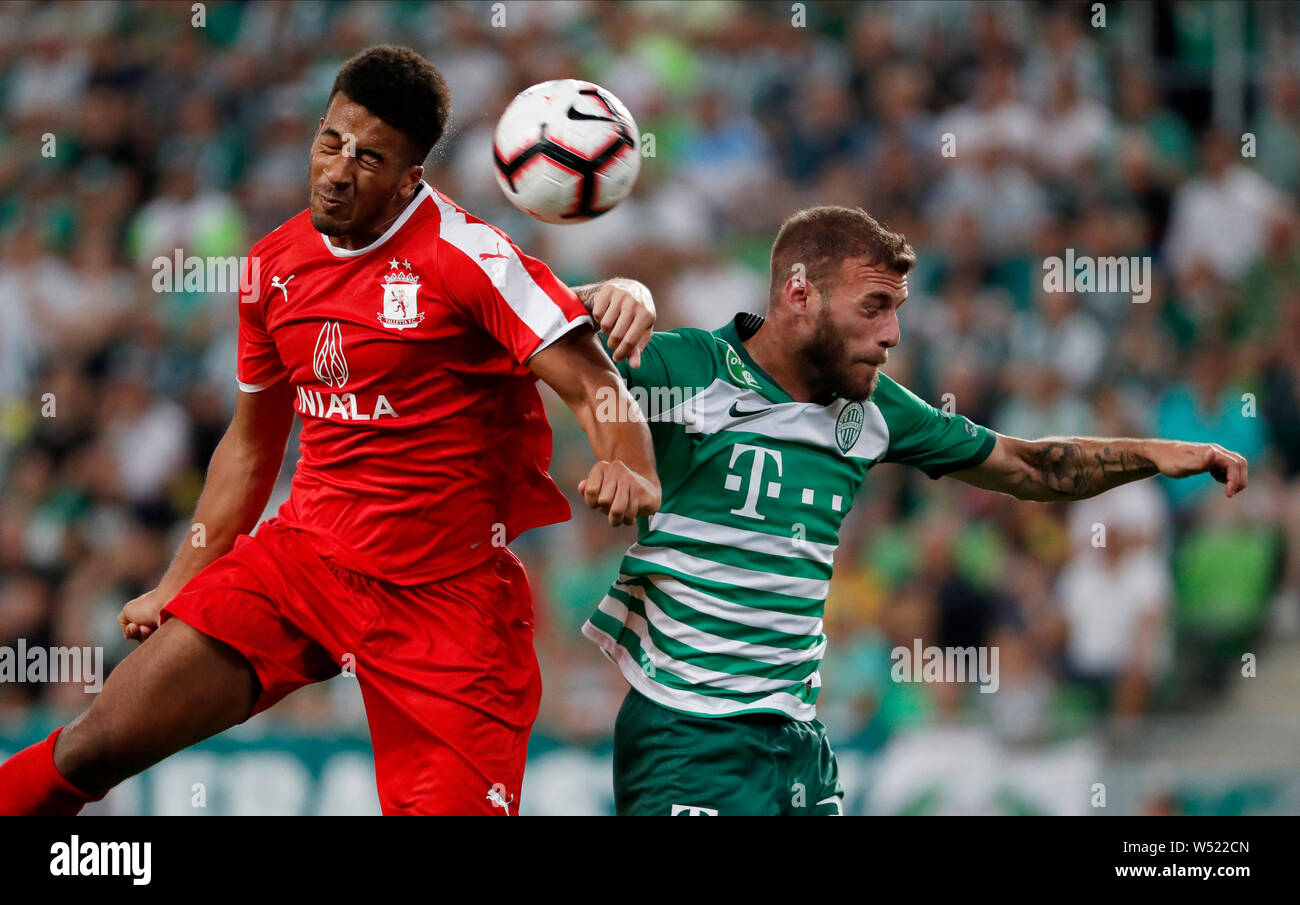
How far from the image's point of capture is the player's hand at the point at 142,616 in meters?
4.18

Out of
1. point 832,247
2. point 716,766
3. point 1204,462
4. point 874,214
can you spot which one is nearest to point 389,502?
point 716,766

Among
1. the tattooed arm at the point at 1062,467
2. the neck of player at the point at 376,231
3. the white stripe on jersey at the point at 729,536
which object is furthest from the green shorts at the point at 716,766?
the neck of player at the point at 376,231

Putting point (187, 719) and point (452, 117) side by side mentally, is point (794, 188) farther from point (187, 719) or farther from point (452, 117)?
point (187, 719)

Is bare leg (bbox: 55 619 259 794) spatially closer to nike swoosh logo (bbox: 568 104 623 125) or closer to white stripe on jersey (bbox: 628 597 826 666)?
white stripe on jersey (bbox: 628 597 826 666)

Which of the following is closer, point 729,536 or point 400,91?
point 400,91

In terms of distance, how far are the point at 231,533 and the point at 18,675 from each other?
3762mm

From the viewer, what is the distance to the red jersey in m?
3.91

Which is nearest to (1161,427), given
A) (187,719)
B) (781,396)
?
(781,396)

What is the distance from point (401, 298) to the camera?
3932 mm

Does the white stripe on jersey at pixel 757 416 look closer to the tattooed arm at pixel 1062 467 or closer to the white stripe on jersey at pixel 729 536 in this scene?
the white stripe on jersey at pixel 729 536

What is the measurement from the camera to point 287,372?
14.1ft

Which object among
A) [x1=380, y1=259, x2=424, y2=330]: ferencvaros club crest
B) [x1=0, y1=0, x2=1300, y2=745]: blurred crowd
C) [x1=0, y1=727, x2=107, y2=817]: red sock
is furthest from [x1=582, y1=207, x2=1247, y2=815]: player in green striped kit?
[x1=0, y1=0, x2=1300, y2=745]: blurred crowd

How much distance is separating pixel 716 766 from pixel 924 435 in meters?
1.19

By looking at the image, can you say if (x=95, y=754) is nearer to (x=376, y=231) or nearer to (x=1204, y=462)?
(x=376, y=231)
